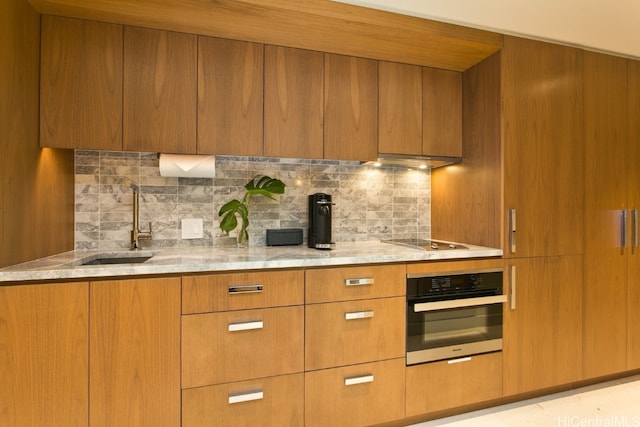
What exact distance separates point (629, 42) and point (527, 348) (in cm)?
221

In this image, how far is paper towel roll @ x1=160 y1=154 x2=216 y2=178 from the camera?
6.14ft

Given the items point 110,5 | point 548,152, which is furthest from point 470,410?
point 110,5

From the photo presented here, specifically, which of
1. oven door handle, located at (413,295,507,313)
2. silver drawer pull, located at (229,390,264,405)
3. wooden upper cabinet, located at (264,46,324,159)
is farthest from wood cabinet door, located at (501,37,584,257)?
silver drawer pull, located at (229,390,264,405)

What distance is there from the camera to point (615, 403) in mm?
2102

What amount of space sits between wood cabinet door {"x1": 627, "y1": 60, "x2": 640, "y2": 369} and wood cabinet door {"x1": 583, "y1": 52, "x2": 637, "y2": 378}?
5cm

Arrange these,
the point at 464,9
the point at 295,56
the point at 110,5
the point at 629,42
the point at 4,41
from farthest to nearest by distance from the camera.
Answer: the point at 629,42, the point at 295,56, the point at 464,9, the point at 110,5, the point at 4,41

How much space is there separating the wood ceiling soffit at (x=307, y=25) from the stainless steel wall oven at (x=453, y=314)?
142cm

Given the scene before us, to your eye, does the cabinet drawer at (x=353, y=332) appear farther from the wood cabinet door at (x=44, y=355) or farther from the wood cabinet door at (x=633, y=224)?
the wood cabinet door at (x=633, y=224)

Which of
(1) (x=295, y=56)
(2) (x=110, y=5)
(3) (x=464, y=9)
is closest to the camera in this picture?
(2) (x=110, y=5)

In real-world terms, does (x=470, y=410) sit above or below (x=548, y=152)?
below

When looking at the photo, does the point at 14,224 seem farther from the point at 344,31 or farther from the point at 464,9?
the point at 464,9

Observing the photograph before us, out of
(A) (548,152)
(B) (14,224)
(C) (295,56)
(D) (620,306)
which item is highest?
(C) (295,56)

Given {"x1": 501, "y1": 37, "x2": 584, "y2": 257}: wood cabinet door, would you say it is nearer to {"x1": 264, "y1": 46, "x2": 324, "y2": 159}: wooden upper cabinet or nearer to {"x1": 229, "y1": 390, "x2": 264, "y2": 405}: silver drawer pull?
{"x1": 264, "y1": 46, "x2": 324, "y2": 159}: wooden upper cabinet

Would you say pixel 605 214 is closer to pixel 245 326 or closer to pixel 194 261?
pixel 245 326
